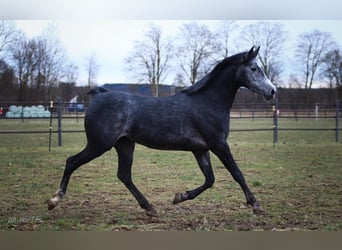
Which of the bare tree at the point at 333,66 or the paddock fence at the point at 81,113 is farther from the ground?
the bare tree at the point at 333,66

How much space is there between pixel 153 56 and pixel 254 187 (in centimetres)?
225

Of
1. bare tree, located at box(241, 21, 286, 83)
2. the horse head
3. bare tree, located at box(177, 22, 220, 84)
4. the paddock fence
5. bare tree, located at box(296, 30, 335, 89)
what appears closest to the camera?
the horse head

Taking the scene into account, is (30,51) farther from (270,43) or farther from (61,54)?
(270,43)

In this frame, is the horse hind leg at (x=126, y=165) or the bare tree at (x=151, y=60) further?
the bare tree at (x=151, y=60)

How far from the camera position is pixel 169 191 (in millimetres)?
5047

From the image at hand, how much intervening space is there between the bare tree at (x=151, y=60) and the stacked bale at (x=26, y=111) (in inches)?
87.0

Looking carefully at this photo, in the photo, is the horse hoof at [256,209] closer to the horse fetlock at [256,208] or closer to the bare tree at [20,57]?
the horse fetlock at [256,208]

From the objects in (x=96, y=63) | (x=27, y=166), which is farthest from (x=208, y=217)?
(x=27, y=166)

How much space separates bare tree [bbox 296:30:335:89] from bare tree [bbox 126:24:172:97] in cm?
189

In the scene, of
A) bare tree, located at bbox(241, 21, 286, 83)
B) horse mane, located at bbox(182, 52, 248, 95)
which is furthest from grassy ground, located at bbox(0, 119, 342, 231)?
bare tree, located at bbox(241, 21, 286, 83)

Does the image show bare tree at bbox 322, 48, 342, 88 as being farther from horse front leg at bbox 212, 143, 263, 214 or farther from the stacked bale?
the stacked bale

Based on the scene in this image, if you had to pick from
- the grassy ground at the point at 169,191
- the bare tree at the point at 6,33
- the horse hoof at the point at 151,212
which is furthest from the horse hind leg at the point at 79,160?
the bare tree at the point at 6,33

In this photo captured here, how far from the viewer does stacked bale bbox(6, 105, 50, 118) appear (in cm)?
670

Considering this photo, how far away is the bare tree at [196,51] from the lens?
527 centimetres
